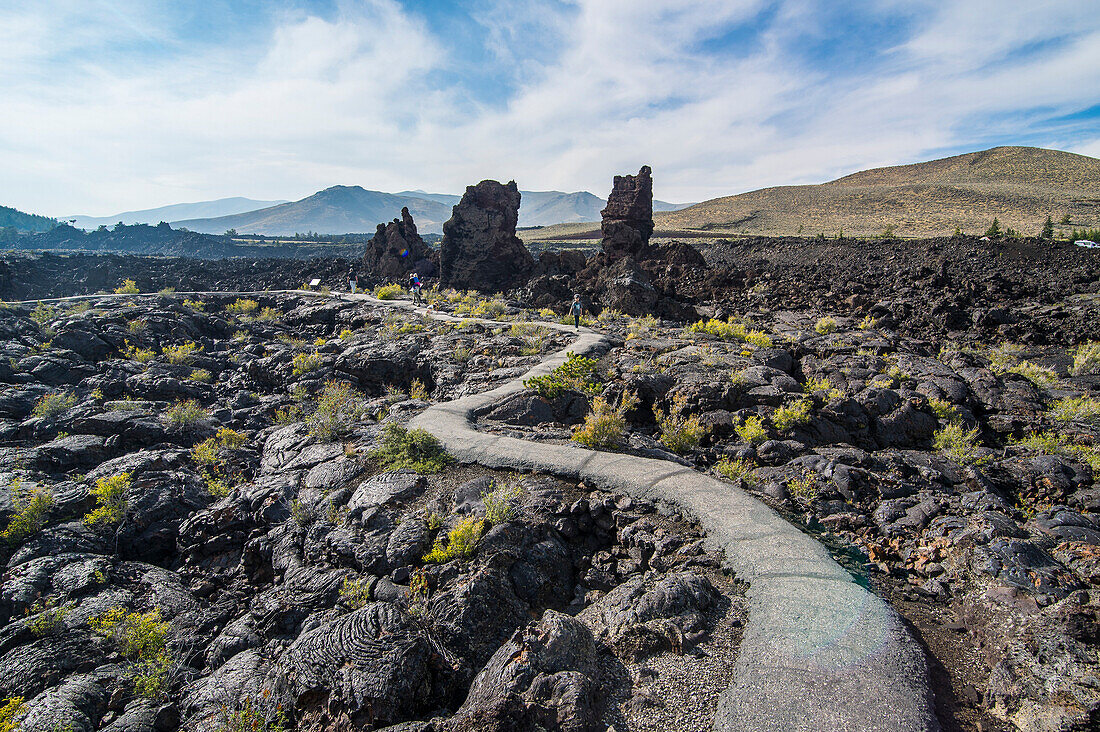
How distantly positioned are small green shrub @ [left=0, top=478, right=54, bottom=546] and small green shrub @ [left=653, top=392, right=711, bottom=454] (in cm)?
981

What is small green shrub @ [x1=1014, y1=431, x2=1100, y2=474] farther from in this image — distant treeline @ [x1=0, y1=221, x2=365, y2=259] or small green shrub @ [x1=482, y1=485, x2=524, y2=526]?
distant treeline @ [x1=0, y1=221, x2=365, y2=259]

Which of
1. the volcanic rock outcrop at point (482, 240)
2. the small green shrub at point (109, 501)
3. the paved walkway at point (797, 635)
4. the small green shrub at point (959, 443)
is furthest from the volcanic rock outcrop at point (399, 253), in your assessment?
the paved walkway at point (797, 635)

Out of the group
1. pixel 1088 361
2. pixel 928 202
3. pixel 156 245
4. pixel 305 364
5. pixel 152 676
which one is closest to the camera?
A: pixel 152 676

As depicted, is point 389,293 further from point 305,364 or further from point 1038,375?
point 1038,375

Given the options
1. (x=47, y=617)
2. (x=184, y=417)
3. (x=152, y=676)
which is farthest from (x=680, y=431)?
(x=184, y=417)

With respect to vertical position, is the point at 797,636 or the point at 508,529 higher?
the point at 797,636

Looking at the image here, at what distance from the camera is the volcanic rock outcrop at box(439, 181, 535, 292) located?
29547 mm

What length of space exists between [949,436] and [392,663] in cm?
894

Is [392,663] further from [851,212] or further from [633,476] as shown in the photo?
[851,212]

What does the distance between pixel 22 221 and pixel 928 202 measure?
7501 inches

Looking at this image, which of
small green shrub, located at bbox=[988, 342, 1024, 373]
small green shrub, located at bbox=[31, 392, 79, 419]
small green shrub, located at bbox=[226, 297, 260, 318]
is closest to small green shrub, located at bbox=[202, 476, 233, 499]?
small green shrub, located at bbox=[31, 392, 79, 419]

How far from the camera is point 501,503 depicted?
20.2 feet

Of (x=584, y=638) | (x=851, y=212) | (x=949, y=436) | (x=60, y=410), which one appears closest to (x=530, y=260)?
(x=60, y=410)

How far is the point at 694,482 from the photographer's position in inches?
256
